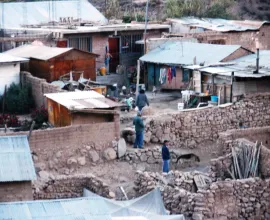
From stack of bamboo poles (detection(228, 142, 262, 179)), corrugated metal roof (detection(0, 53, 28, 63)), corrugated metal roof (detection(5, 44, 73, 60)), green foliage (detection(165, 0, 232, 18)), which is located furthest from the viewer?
green foliage (detection(165, 0, 232, 18))

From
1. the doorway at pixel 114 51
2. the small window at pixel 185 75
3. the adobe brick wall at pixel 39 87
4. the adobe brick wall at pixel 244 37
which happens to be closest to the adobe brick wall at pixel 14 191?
the adobe brick wall at pixel 39 87

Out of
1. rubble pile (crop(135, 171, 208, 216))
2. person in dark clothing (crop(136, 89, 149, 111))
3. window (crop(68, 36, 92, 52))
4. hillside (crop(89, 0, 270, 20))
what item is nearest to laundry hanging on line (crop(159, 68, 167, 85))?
window (crop(68, 36, 92, 52))

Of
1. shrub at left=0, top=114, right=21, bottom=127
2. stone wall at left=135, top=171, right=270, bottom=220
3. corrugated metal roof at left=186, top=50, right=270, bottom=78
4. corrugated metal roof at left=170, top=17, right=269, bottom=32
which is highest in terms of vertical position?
corrugated metal roof at left=170, top=17, right=269, bottom=32

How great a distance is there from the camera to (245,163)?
1830 centimetres

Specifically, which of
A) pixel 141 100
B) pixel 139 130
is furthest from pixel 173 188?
pixel 141 100

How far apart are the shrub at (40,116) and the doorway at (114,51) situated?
7198 mm

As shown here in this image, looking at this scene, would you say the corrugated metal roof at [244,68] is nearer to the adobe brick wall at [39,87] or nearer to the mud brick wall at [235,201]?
the adobe brick wall at [39,87]

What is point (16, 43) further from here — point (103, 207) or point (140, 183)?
point (103, 207)

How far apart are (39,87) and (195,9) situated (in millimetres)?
19896

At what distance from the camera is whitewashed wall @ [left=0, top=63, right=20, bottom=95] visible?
2369 centimetres

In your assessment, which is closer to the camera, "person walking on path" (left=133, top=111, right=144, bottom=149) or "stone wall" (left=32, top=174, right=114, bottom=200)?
"stone wall" (left=32, top=174, right=114, bottom=200)

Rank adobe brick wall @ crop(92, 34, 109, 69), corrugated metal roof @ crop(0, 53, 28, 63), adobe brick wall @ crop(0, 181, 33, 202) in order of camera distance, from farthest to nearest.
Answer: adobe brick wall @ crop(92, 34, 109, 69), corrugated metal roof @ crop(0, 53, 28, 63), adobe brick wall @ crop(0, 181, 33, 202)

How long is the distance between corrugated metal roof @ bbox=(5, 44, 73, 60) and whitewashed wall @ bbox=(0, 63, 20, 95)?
0.80 metres

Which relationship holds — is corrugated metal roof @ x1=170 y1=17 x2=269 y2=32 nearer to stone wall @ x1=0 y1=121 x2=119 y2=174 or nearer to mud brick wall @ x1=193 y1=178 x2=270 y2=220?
stone wall @ x1=0 y1=121 x2=119 y2=174
